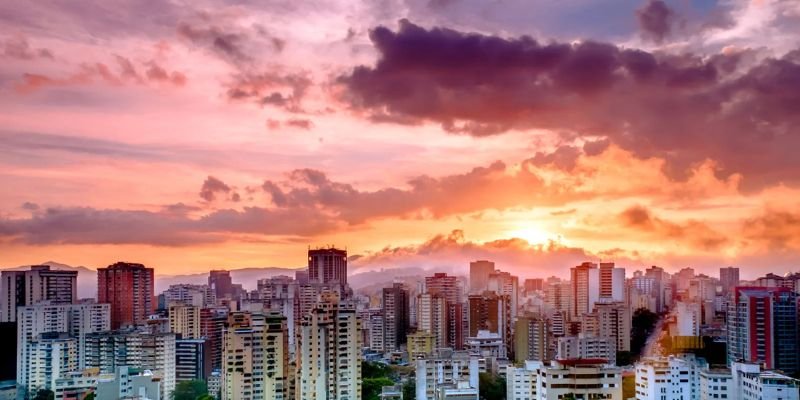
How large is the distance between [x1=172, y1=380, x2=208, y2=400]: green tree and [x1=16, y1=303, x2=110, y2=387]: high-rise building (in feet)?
6.41

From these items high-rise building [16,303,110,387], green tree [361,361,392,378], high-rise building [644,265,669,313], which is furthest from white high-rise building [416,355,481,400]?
high-rise building [644,265,669,313]

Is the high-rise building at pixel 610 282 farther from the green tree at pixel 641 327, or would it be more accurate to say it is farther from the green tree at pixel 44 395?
the green tree at pixel 44 395

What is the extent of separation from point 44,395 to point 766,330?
8422 millimetres

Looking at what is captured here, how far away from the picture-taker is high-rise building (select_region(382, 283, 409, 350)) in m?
16.5

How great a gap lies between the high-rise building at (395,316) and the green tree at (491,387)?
18.4 feet

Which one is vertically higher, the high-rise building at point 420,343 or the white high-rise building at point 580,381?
the white high-rise building at point 580,381

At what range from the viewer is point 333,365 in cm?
917

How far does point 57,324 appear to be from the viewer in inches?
539

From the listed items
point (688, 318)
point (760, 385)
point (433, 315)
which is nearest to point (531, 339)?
point (688, 318)

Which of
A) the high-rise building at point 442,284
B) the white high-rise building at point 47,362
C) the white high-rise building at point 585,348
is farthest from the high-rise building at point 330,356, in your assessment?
the high-rise building at point 442,284

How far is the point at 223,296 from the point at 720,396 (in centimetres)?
1373

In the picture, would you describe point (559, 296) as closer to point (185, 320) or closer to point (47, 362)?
point (185, 320)

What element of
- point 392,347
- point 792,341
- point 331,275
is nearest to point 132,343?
point 392,347

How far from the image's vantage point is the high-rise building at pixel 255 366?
9.55 meters
